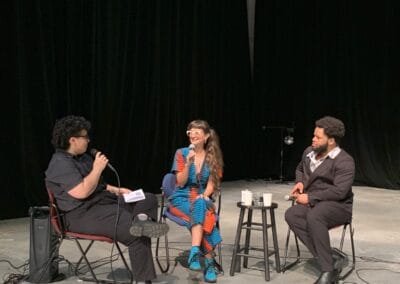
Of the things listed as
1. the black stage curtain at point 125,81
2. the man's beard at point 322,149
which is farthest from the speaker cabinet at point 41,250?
Answer: the black stage curtain at point 125,81

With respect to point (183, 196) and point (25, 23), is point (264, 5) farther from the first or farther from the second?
point (183, 196)

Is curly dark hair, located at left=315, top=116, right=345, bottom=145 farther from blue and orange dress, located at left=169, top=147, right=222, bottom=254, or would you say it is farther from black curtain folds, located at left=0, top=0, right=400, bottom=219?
black curtain folds, located at left=0, top=0, right=400, bottom=219

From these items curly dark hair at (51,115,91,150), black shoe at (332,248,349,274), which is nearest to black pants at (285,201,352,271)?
black shoe at (332,248,349,274)

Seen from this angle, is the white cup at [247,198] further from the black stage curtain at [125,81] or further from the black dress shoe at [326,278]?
the black stage curtain at [125,81]

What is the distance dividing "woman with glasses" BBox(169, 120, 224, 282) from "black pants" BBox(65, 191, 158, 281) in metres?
0.44

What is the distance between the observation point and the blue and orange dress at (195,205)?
3607 mm

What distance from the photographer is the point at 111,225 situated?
3.17m

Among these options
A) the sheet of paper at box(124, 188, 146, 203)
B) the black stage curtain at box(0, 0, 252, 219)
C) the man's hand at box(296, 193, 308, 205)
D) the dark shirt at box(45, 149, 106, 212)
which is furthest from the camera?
the black stage curtain at box(0, 0, 252, 219)

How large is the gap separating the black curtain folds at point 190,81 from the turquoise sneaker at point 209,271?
2.81 m

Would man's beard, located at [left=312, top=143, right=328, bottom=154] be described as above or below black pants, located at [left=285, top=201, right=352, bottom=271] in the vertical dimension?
above

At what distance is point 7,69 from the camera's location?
17.8 feet

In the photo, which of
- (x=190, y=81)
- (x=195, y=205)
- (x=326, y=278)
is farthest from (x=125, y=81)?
(x=326, y=278)

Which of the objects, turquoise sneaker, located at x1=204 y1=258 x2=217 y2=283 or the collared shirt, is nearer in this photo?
turquoise sneaker, located at x1=204 y1=258 x2=217 y2=283

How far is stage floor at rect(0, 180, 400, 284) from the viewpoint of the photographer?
3.62 meters
